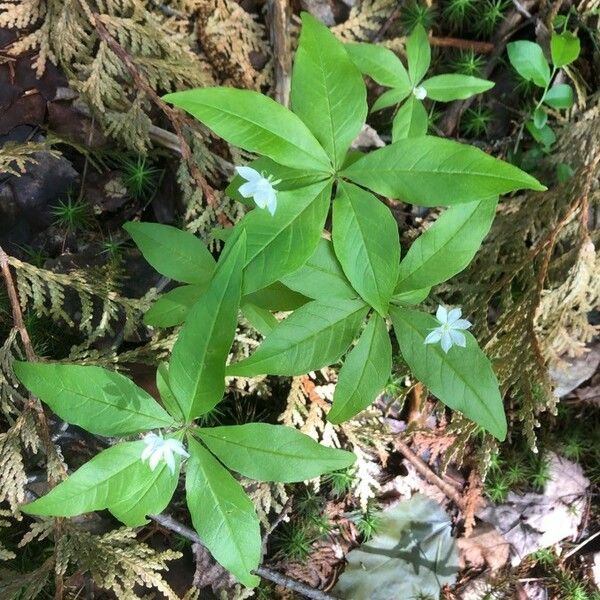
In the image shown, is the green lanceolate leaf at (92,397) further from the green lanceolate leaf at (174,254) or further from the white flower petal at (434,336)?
the white flower petal at (434,336)

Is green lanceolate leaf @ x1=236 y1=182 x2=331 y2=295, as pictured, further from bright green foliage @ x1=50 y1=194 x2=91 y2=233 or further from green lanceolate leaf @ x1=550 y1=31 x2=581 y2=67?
green lanceolate leaf @ x1=550 y1=31 x2=581 y2=67

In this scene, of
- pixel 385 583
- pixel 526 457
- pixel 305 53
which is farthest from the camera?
pixel 526 457

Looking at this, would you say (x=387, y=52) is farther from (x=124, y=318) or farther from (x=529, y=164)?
(x=124, y=318)

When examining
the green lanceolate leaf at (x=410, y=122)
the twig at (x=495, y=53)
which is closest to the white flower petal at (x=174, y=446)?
the green lanceolate leaf at (x=410, y=122)

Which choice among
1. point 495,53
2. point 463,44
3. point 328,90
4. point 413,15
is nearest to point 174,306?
point 328,90

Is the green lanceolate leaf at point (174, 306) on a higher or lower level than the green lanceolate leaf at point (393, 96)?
lower

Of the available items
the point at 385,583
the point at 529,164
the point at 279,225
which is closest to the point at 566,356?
the point at 529,164

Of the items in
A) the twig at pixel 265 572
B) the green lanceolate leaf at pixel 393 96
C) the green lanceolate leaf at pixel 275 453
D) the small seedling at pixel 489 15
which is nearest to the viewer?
the green lanceolate leaf at pixel 275 453
